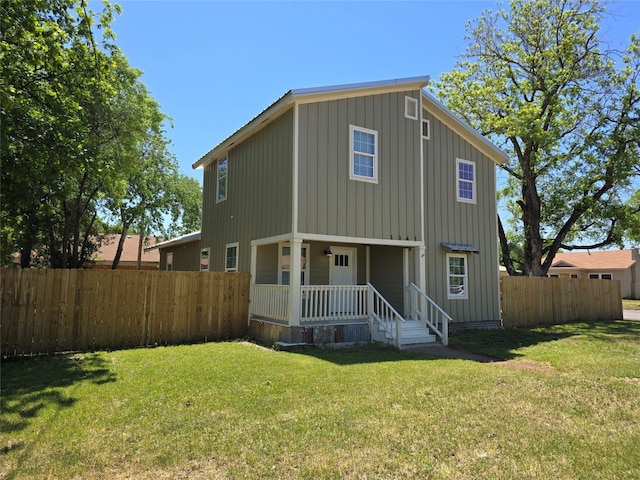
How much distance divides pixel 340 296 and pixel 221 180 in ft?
23.3

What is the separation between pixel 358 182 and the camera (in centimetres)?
1126

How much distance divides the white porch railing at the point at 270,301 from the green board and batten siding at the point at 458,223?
4840mm

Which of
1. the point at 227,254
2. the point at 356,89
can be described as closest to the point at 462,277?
the point at 356,89

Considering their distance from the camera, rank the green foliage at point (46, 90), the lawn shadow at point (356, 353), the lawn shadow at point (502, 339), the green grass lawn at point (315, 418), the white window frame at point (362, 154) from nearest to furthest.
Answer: the green grass lawn at point (315, 418) → the green foliage at point (46, 90) → the lawn shadow at point (356, 353) → the lawn shadow at point (502, 339) → the white window frame at point (362, 154)

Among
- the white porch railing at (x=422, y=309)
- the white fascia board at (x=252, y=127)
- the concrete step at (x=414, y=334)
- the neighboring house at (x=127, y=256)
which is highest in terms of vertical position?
the white fascia board at (x=252, y=127)

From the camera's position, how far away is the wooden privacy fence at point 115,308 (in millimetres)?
8594

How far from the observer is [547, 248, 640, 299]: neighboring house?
37812 millimetres

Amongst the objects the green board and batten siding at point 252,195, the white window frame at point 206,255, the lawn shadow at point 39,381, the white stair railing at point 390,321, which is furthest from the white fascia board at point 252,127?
the lawn shadow at point 39,381

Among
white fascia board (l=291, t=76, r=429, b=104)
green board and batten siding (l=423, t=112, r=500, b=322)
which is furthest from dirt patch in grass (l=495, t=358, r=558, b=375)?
white fascia board (l=291, t=76, r=429, b=104)

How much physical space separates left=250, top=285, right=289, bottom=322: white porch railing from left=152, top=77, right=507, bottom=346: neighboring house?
0.05m

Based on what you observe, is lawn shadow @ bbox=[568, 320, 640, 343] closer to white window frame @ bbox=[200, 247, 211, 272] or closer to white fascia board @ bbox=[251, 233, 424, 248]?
white fascia board @ bbox=[251, 233, 424, 248]

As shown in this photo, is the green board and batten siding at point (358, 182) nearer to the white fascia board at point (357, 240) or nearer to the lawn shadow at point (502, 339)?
the white fascia board at point (357, 240)

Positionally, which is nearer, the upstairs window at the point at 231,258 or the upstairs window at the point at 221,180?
the upstairs window at the point at 231,258

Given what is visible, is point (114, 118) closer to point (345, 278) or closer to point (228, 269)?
point (228, 269)
